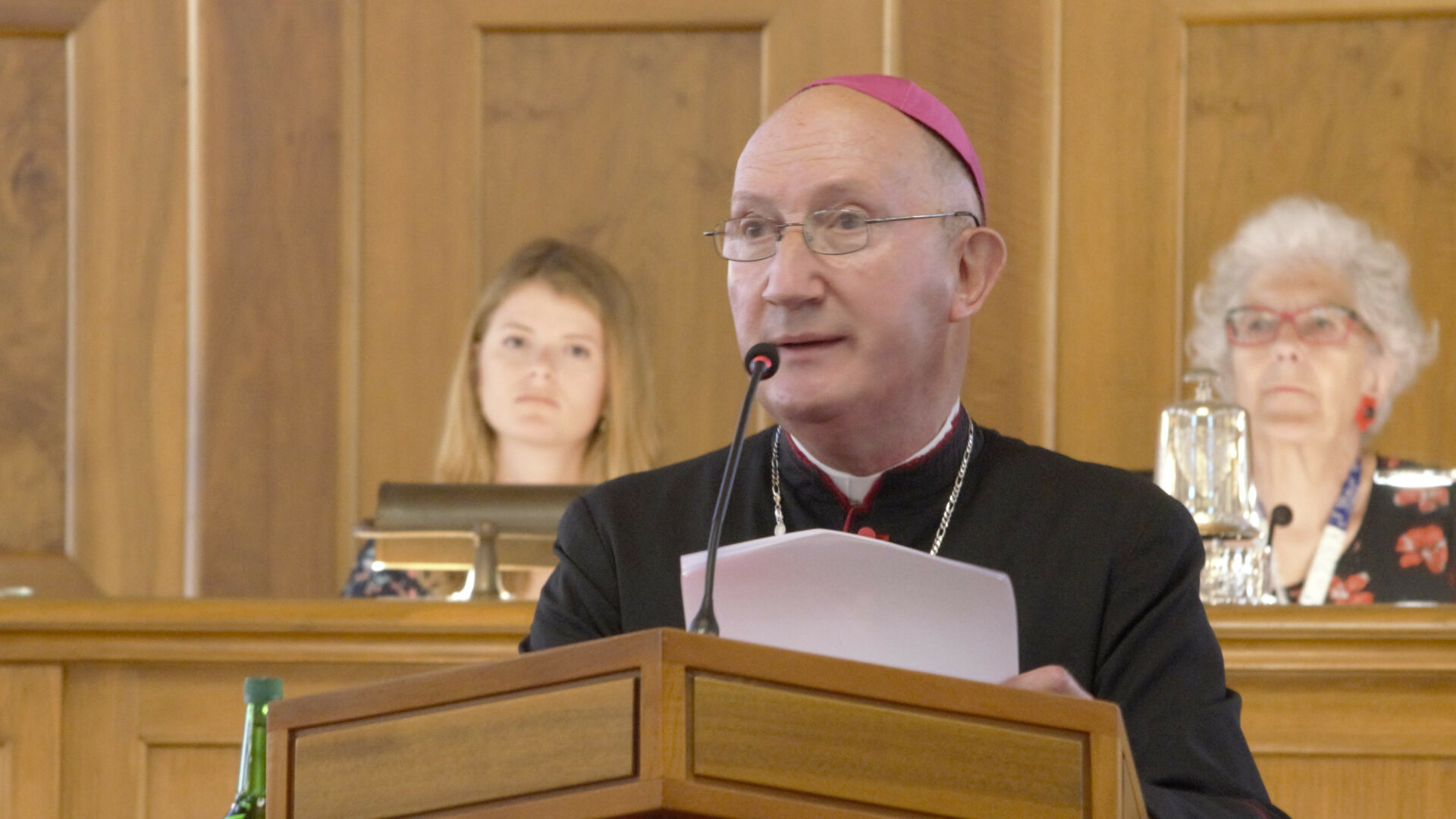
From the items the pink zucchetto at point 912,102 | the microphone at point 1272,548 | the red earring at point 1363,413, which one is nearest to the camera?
the pink zucchetto at point 912,102

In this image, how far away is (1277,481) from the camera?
4.04 meters

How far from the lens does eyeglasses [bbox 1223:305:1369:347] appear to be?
13.4ft

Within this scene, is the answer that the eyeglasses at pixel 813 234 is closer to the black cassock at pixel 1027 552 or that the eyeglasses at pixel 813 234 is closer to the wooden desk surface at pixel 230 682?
the black cassock at pixel 1027 552

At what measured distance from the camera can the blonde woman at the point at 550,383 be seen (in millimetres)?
3979

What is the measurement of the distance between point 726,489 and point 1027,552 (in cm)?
66

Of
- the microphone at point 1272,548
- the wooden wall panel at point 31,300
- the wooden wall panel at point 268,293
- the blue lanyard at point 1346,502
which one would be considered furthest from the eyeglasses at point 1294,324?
the wooden wall panel at point 31,300

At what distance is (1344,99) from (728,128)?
1.52 m

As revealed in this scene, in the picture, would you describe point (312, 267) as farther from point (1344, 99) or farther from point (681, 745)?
point (681, 745)

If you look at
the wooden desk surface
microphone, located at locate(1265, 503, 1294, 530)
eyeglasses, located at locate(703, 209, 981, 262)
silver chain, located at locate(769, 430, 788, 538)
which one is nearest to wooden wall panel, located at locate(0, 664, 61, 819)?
the wooden desk surface

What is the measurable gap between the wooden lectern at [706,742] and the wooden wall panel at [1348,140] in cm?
326

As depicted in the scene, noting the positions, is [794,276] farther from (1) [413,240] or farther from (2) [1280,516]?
(1) [413,240]

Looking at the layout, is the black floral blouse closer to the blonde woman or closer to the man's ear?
the blonde woman

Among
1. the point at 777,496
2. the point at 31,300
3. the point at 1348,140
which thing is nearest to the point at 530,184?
the point at 31,300

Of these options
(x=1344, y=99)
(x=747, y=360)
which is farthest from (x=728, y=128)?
(x=747, y=360)
